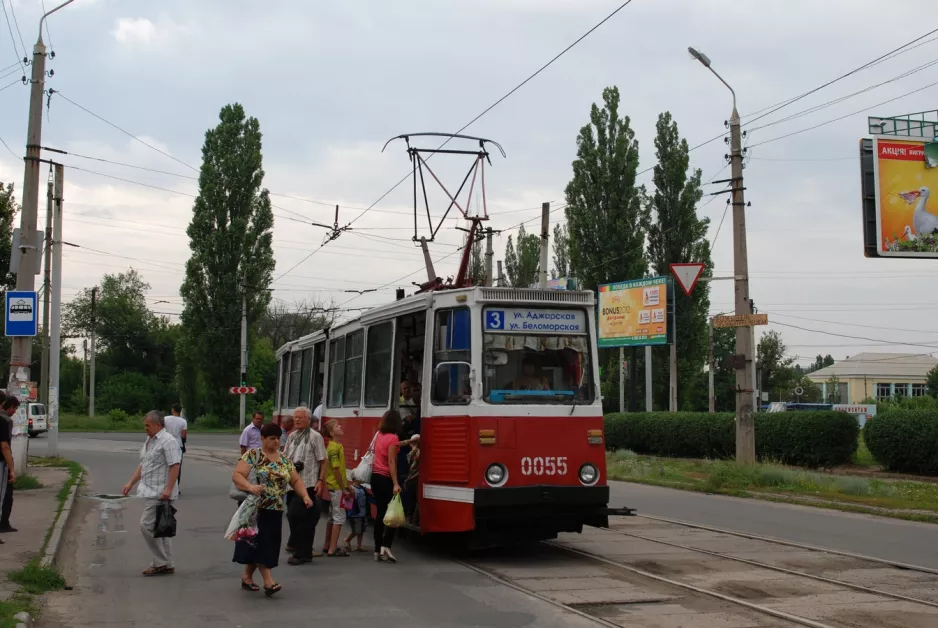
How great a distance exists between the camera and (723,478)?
70.9 ft

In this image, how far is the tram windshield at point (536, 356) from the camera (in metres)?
11.1

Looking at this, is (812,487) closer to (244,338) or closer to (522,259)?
(244,338)

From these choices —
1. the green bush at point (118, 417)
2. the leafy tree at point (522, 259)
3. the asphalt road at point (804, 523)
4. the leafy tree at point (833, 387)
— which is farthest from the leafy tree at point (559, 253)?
the leafy tree at point (833, 387)

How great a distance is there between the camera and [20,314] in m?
17.7

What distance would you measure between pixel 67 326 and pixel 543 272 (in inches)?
3438

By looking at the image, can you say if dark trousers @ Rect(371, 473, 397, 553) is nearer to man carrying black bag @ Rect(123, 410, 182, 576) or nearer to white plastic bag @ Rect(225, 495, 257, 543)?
man carrying black bag @ Rect(123, 410, 182, 576)

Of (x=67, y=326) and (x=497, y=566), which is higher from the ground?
(x=67, y=326)

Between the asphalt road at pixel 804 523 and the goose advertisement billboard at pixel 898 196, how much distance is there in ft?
27.8

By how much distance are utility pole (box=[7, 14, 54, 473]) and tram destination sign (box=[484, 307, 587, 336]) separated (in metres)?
10.8

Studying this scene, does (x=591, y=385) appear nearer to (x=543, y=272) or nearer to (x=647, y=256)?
(x=543, y=272)

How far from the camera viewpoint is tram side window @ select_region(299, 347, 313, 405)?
Result: 18.3 metres

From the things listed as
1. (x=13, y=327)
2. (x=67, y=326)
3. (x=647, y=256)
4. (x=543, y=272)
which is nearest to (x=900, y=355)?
(x=647, y=256)

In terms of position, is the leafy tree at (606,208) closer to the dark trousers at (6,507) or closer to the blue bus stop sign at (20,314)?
the blue bus stop sign at (20,314)

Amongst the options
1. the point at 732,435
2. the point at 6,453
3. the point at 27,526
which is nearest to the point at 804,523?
the point at 27,526
